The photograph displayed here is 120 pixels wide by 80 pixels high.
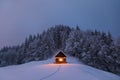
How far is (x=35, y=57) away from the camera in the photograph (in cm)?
3962

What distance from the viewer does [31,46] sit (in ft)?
145

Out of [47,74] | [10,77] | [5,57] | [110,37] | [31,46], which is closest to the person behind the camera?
[10,77]

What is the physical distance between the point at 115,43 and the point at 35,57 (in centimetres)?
1422

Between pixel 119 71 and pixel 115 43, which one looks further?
pixel 115 43

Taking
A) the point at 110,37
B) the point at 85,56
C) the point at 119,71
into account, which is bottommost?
the point at 119,71

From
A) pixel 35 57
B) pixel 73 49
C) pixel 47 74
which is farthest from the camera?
pixel 35 57

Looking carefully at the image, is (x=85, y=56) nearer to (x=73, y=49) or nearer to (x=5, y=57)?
(x=73, y=49)

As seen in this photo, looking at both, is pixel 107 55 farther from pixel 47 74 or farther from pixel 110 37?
pixel 47 74

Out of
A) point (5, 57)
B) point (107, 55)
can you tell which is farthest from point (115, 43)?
point (5, 57)

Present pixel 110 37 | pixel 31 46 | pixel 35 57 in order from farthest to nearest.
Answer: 1. pixel 31 46
2. pixel 35 57
3. pixel 110 37

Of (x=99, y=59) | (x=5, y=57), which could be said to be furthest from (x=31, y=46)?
(x=99, y=59)

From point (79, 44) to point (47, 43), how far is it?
48.7 ft

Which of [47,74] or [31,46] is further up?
[31,46]

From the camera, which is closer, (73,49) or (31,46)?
(73,49)
